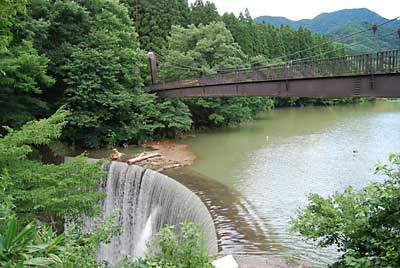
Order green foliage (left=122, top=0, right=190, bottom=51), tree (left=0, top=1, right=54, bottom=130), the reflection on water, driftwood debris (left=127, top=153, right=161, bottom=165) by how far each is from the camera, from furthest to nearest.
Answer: green foliage (left=122, top=0, right=190, bottom=51)
driftwood debris (left=127, top=153, right=161, bottom=165)
tree (left=0, top=1, right=54, bottom=130)
the reflection on water

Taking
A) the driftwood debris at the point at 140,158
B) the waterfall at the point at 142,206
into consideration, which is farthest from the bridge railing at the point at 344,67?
the driftwood debris at the point at 140,158

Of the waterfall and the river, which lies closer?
the river

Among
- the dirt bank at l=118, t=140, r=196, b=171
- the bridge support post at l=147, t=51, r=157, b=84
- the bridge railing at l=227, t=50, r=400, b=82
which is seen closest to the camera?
the bridge railing at l=227, t=50, r=400, b=82

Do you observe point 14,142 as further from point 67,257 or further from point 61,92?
point 61,92

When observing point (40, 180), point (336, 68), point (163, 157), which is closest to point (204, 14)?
point (163, 157)

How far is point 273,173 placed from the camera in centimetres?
1298

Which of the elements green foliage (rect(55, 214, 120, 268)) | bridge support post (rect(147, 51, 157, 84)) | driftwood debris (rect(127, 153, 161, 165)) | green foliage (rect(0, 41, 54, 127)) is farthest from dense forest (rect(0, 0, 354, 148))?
green foliage (rect(55, 214, 120, 268))

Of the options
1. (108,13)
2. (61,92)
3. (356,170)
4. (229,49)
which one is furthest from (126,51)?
(356,170)

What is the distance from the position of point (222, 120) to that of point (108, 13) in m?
8.96

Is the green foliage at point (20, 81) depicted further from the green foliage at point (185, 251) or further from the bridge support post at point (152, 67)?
the green foliage at point (185, 251)

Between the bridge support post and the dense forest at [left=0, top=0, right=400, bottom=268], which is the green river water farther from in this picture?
the bridge support post

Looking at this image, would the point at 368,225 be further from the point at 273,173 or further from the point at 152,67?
the point at 152,67

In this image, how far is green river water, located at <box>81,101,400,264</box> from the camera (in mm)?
7738

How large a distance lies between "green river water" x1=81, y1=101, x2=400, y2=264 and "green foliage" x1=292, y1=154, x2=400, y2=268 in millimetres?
2242
